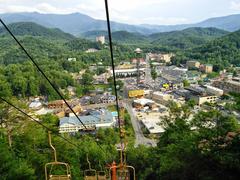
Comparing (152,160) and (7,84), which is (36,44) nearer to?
(7,84)

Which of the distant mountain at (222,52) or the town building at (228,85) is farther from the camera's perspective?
the distant mountain at (222,52)

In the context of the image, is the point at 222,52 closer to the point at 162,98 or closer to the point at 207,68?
the point at 207,68

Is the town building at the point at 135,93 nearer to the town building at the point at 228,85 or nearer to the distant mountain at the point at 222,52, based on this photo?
the town building at the point at 228,85

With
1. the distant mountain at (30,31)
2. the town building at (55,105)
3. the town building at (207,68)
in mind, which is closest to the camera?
the town building at (55,105)

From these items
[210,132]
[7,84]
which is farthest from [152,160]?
[7,84]

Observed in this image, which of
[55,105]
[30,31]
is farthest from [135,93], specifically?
[30,31]

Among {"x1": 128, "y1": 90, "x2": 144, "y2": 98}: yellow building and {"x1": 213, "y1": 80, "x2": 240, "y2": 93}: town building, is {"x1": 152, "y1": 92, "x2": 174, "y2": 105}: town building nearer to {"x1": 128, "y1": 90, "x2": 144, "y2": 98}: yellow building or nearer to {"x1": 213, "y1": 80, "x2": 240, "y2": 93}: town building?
{"x1": 128, "y1": 90, "x2": 144, "y2": 98}: yellow building

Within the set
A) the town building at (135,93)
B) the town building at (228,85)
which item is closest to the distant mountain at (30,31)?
the town building at (135,93)

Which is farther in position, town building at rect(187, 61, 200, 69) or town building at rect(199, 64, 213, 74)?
town building at rect(187, 61, 200, 69)

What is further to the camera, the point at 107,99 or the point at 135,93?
A: the point at 135,93

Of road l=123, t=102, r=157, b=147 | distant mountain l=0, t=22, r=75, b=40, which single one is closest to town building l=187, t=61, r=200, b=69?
road l=123, t=102, r=157, b=147

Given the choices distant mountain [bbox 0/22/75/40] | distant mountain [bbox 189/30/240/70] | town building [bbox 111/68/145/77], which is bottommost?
town building [bbox 111/68/145/77]

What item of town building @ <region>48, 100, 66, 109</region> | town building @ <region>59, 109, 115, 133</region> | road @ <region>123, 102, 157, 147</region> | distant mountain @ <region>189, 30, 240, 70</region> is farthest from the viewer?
distant mountain @ <region>189, 30, 240, 70</region>
